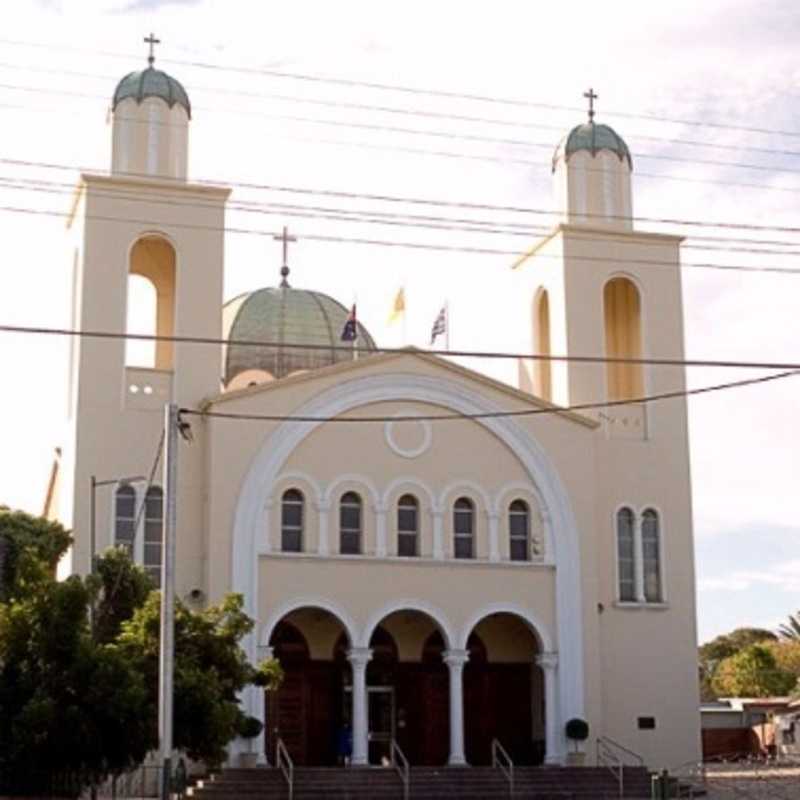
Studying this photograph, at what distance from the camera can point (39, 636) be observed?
2778cm

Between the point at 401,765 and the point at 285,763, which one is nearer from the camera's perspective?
the point at 285,763

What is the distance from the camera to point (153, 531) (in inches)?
1544

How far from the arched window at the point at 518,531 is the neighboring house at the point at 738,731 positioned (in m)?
17.2

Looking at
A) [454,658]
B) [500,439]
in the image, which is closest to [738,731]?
[500,439]

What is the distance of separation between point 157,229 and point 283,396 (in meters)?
5.22

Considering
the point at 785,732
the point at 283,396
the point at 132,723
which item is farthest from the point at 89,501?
the point at 785,732

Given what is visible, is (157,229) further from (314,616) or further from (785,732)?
(785,732)

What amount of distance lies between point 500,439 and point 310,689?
24.8 ft

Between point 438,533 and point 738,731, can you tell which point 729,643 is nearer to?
point 738,731

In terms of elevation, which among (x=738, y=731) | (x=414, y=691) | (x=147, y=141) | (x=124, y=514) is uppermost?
(x=147, y=141)

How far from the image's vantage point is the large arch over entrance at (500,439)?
38.7m

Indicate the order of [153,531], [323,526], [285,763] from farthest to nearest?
[323,526], [153,531], [285,763]

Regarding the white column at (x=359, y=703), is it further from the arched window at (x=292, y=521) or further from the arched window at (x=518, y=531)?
the arched window at (x=518, y=531)

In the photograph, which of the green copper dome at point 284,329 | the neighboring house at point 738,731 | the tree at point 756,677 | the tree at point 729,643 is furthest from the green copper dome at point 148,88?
the tree at point 729,643
